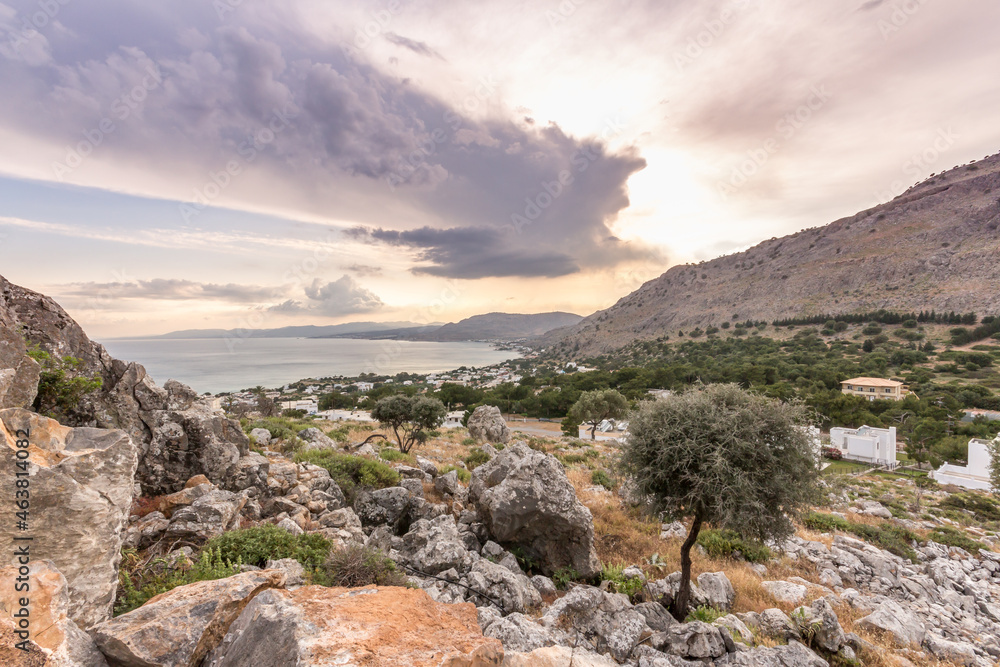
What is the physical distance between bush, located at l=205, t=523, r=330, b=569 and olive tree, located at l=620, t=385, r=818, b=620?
574 centimetres

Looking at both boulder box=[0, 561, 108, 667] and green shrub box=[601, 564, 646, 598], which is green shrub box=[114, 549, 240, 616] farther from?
green shrub box=[601, 564, 646, 598]

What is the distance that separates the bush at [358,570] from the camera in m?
5.33

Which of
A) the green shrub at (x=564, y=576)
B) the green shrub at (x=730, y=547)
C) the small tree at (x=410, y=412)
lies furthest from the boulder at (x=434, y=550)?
the small tree at (x=410, y=412)

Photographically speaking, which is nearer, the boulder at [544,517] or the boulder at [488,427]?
the boulder at [544,517]

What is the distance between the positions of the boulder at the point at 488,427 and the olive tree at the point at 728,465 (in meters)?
19.3

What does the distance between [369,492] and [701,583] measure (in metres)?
7.43

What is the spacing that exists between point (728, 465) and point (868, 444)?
140 feet

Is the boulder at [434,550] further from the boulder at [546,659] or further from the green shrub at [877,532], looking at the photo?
the green shrub at [877,532]

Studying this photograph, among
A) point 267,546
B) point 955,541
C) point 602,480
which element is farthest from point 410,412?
point 955,541

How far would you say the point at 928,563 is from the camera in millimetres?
11953

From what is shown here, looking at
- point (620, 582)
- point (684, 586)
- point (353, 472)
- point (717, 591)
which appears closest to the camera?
point (684, 586)

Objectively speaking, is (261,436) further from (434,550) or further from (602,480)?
(602,480)

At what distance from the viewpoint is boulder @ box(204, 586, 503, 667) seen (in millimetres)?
2576

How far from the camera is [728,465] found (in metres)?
6.45
